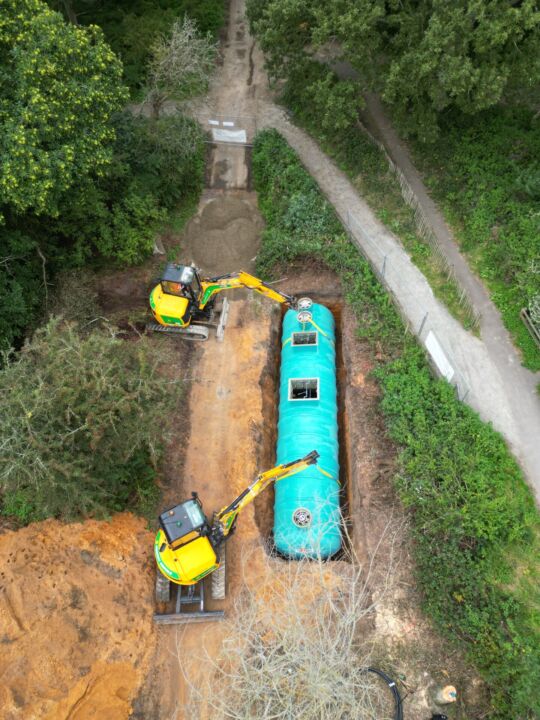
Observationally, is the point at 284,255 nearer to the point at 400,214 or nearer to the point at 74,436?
the point at 400,214

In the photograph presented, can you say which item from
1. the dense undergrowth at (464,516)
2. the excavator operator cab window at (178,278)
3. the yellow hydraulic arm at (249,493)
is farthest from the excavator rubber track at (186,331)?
the yellow hydraulic arm at (249,493)

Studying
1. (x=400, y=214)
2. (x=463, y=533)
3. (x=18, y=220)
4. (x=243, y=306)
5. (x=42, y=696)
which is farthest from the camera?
(x=400, y=214)

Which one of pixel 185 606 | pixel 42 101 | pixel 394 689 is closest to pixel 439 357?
pixel 394 689

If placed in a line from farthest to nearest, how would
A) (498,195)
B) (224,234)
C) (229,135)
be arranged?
(229,135) < (224,234) < (498,195)

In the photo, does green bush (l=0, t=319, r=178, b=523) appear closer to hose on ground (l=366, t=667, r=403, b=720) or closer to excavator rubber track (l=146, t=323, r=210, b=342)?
excavator rubber track (l=146, t=323, r=210, b=342)

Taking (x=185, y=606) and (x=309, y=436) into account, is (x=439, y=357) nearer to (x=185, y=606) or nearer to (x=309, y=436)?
(x=309, y=436)

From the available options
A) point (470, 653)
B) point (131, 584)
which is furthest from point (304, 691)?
point (131, 584)

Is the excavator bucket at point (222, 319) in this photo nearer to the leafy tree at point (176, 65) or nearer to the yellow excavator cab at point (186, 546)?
the yellow excavator cab at point (186, 546)
